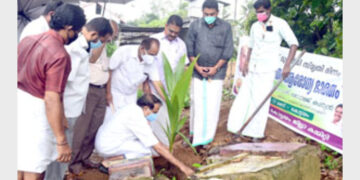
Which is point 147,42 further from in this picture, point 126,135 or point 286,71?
point 286,71

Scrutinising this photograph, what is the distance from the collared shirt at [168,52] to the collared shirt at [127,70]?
70 millimetres

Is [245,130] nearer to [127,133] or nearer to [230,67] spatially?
[230,67]

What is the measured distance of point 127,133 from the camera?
3949 mm

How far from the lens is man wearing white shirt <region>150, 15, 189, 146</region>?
3.99 m

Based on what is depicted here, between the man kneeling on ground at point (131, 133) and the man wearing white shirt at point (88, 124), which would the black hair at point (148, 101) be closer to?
the man kneeling on ground at point (131, 133)

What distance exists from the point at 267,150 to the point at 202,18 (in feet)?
4.45

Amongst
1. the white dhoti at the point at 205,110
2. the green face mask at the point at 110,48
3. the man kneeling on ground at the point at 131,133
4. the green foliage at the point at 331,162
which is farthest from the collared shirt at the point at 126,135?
the green foliage at the point at 331,162

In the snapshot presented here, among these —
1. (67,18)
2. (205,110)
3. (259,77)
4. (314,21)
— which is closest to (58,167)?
(67,18)

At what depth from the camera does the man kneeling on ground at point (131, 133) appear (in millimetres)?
3814

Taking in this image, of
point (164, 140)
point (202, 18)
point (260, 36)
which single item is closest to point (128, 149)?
point (164, 140)

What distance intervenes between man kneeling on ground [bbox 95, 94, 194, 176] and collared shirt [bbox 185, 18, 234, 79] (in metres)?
0.64

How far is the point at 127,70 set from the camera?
4.06 meters

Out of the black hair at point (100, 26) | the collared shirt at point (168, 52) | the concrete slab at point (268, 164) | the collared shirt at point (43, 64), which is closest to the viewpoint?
the collared shirt at point (43, 64)

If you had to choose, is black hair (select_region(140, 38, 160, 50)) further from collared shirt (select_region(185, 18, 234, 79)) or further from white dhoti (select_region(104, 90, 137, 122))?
white dhoti (select_region(104, 90, 137, 122))
